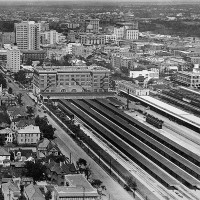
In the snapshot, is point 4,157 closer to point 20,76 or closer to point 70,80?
point 70,80

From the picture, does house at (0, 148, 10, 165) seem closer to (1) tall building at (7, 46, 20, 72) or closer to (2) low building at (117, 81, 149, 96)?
(2) low building at (117, 81, 149, 96)

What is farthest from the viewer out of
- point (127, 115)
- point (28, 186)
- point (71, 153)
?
point (127, 115)

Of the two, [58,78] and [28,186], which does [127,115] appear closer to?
[58,78]

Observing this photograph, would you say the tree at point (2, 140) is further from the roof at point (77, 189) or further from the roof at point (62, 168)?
the roof at point (77, 189)

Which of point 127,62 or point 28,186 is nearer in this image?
point 28,186

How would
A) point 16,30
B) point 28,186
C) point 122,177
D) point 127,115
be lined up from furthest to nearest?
point 16,30
point 127,115
point 122,177
point 28,186

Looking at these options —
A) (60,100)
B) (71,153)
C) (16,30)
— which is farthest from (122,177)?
(16,30)
